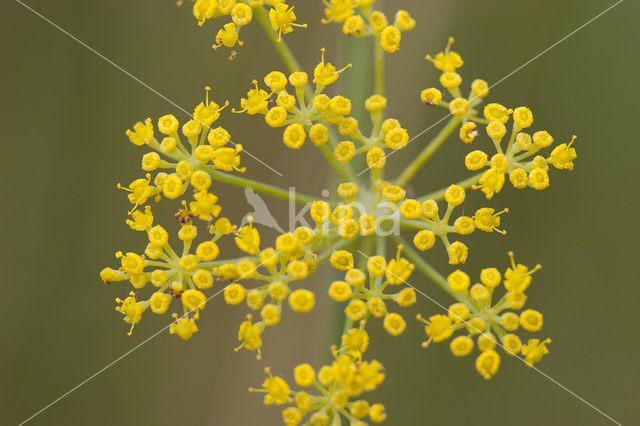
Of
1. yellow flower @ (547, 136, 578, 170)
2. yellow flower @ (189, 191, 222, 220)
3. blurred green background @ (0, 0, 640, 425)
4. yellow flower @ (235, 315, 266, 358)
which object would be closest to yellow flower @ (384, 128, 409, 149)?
yellow flower @ (547, 136, 578, 170)

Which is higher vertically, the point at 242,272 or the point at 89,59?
the point at 89,59

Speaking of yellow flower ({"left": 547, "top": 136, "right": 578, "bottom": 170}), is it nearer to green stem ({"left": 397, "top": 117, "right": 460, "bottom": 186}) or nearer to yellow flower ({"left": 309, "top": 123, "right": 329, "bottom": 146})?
green stem ({"left": 397, "top": 117, "right": 460, "bottom": 186})

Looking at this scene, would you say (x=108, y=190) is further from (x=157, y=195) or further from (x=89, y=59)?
(x=157, y=195)

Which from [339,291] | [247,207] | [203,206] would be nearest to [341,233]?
[339,291]

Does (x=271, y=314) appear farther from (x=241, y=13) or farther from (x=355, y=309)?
(x=241, y=13)

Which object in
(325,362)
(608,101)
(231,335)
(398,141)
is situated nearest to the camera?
(398,141)

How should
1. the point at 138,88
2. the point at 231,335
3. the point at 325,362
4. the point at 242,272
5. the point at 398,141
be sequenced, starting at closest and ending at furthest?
the point at 242,272
the point at 398,141
the point at 325,362
the point at 138,88
the point at 231,335

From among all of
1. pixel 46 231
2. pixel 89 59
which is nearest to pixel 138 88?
pixel 89 59
